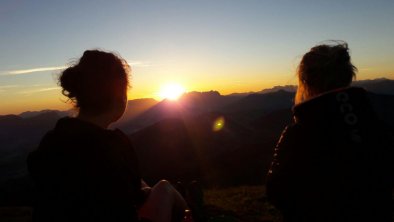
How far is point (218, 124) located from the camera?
149 m

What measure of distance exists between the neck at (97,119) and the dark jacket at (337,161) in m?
1.60

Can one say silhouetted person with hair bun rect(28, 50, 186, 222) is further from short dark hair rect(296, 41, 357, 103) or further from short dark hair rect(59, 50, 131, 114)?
short dark hair rect(296, 41, 357, 103)

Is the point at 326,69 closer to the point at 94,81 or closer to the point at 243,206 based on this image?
the point at 94,81

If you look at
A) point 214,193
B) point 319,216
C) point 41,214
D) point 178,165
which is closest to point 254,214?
point 214,193

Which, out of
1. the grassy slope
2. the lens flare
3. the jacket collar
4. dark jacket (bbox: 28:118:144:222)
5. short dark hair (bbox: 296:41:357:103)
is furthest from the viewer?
the lens flare

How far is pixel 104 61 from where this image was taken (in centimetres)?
371

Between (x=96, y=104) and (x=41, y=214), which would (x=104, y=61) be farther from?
(x=41, y=214)

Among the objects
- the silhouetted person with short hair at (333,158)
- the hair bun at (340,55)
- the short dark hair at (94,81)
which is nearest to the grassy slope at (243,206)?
the silhouetted person with short hair at (333,158)

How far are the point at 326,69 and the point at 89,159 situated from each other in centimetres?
226

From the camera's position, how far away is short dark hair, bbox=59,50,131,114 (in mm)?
3674

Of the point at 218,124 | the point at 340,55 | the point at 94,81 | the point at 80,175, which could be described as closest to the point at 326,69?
the point at 340,55

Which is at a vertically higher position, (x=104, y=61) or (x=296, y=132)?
(x=104, y=61)

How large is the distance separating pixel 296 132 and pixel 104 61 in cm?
180

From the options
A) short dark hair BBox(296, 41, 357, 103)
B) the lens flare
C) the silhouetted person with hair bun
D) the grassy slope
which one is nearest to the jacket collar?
short dark hair BBox(296, 41, 357, 103)
